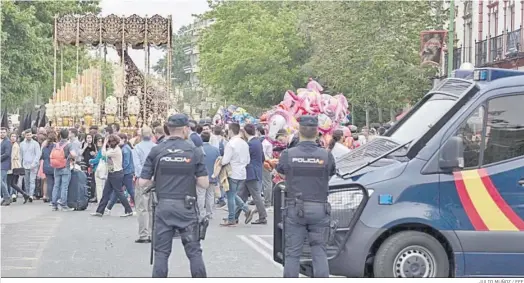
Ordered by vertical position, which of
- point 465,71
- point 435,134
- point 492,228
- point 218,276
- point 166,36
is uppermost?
point 166,36

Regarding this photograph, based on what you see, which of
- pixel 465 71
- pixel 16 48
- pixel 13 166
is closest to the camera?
pixel 465 71

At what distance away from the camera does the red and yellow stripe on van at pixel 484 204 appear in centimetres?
928

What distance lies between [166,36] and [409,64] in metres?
8.69

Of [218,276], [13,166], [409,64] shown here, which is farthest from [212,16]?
[218,276]

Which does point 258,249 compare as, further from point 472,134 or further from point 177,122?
point 472,134

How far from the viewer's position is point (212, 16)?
6250 cm

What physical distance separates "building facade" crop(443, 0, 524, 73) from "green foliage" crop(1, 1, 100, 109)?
1663 cm

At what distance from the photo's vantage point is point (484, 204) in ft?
30.5

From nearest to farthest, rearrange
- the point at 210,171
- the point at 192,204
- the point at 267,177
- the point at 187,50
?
the point at 192,204 < the point at 210,171 < the point at 267,177 < the point at 187,50

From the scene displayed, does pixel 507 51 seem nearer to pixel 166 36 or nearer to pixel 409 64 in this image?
pixel 409 64

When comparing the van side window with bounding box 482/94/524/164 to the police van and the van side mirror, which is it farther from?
the van side mirror

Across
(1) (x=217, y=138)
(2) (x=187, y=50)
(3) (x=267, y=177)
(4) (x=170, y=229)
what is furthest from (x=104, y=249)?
(2) (x=187, y=50)

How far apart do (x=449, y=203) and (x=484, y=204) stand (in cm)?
33

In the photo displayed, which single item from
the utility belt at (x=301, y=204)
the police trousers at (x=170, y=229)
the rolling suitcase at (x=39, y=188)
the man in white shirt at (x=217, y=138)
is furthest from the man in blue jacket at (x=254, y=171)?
the rolling suitcase at (x=39, y=188)
